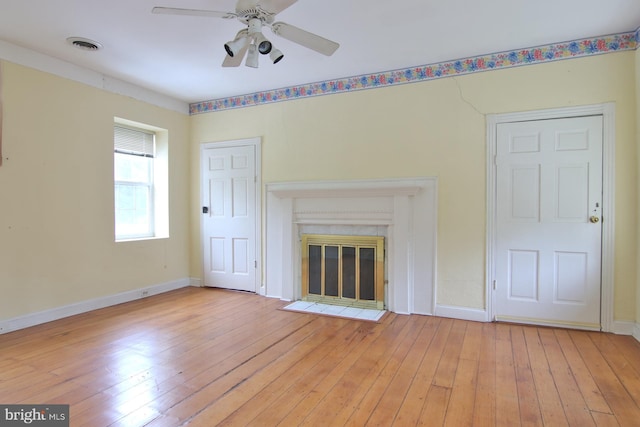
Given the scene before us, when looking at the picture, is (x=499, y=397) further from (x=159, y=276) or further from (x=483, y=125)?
(x=159, y=276)

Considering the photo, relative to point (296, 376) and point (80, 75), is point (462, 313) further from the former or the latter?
point (80, 75)

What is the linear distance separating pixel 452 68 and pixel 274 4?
7.15ft

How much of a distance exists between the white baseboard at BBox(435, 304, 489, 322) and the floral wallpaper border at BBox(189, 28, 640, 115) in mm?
2303

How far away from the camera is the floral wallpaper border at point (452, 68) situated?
10.1 feet

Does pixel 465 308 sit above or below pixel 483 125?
below

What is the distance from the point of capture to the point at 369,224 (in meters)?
3.92

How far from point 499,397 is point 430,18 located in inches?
104

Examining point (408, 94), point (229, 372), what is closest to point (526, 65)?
point (408, 94)

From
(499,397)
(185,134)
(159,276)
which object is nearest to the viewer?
(499,397)

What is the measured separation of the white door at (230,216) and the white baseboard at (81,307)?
584mm

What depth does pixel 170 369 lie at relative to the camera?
8.11 ft

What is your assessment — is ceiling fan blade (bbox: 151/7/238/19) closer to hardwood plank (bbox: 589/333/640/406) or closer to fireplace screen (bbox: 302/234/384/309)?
fireplace screen (bbox: 302/234/384/309)

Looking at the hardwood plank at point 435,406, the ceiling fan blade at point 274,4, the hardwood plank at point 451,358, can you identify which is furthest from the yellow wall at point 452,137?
the ceiling fan blade at point 274,4

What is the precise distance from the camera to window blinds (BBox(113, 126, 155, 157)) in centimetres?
427
